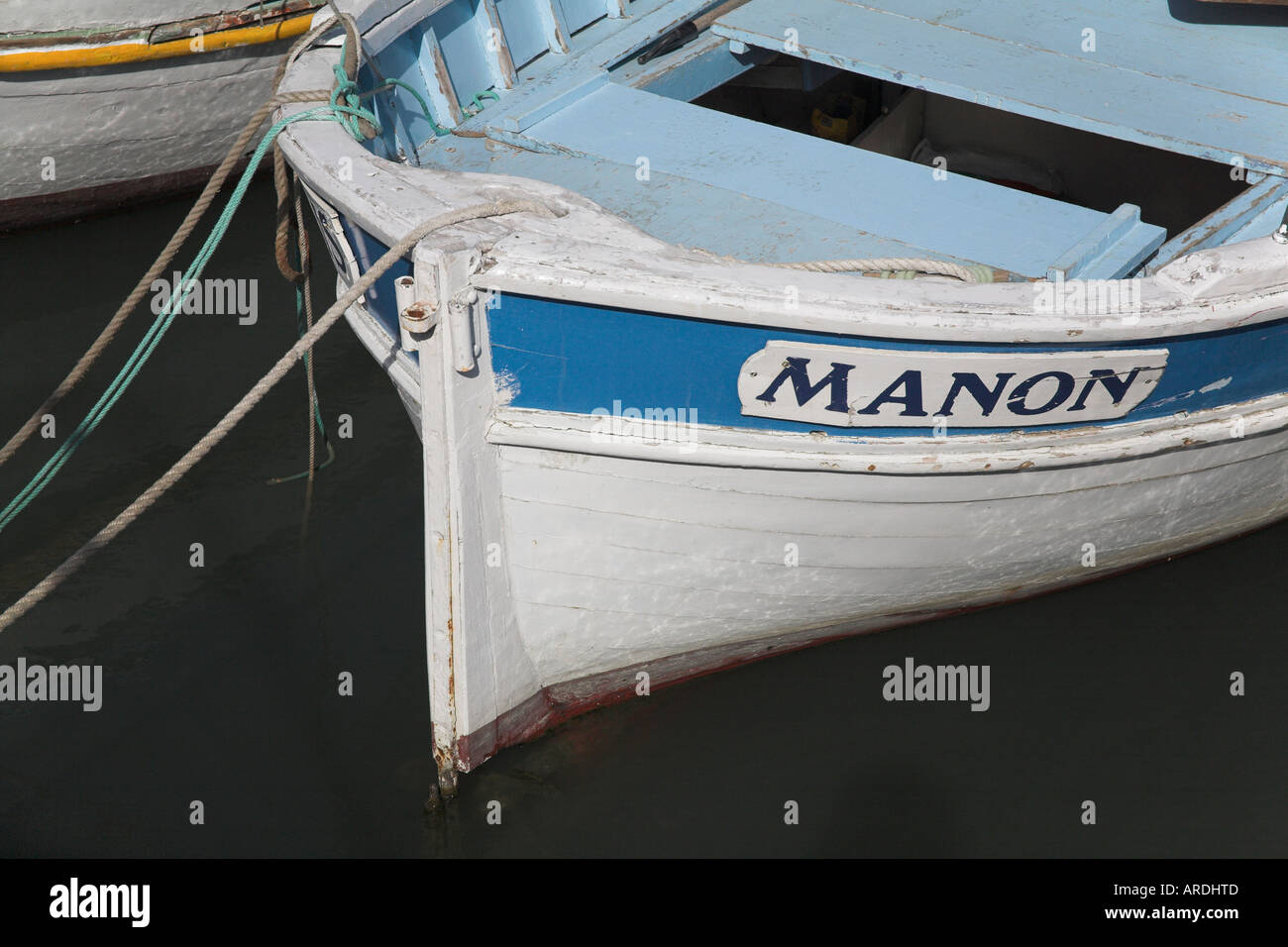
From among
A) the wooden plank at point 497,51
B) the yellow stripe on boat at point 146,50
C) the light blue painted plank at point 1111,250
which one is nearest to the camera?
the light blue painted plank at point 1111,250

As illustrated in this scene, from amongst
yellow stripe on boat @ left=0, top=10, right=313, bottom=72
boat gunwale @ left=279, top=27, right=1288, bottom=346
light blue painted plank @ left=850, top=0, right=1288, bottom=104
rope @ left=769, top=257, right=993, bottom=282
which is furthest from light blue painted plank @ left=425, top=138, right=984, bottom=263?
yellow stripe on boat @ left=0, top=10, right=313, bottom=72

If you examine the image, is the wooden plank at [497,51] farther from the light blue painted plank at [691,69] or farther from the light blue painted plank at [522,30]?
the light blue painted plank at [691,69]

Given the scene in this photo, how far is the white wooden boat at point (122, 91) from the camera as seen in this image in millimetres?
6457

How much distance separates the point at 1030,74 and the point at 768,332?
6.60 ft

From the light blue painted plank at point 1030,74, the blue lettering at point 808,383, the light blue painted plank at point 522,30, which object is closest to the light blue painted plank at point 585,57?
the light blue painted plank at point 522,30

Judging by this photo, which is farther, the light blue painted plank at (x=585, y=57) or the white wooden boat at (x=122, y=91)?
the white wooden boat at (x=122, y=91)

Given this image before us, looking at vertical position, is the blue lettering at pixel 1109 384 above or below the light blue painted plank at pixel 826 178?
below

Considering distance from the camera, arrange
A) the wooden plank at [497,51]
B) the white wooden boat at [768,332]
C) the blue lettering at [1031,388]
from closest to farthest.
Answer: the white wooden boat at [768,332]
the blue lettering at [1031,388]
the wooden plank at [497,51]

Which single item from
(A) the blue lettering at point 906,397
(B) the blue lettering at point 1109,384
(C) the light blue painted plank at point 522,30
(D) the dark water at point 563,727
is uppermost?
(C) the light blue painted plank at point 522,30

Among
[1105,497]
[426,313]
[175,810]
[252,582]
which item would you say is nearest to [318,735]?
[175,810]

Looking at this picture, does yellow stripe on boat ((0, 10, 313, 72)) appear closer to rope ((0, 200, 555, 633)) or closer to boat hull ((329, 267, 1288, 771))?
boat hull ((329, 267, 1288, 771))

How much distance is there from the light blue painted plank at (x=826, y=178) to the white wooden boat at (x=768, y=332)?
0.01 m

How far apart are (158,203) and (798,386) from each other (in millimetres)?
5357
